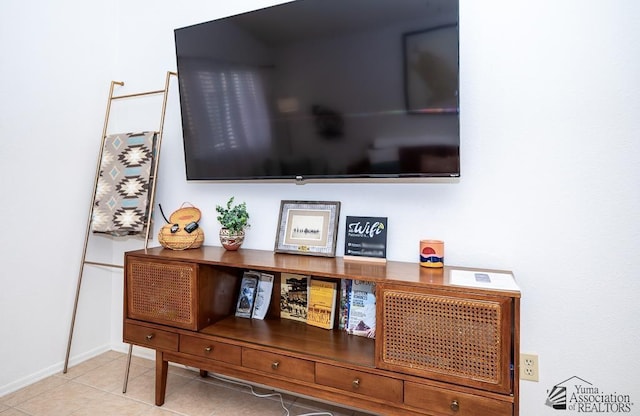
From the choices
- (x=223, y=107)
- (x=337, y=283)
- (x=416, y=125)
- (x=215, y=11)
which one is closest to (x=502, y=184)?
(x=416, y=125)

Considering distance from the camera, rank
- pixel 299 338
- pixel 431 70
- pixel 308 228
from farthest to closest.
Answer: pixel 308 228, pixel 299 338, pixel 431 70

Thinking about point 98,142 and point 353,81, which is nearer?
point 353,81

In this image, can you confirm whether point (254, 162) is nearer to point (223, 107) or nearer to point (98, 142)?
point (223, 107)

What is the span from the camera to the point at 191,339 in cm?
162

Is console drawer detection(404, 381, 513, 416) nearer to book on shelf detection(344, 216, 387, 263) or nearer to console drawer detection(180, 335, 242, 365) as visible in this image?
book on shelf detection(344, 216, 387, 263)

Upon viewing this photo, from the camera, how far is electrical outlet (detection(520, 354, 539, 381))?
56.0 inches

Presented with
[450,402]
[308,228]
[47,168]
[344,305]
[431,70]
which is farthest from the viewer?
[47,168]

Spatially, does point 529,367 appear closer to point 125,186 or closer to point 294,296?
point 294,296

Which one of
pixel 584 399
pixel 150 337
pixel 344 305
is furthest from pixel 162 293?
pixel 584 399

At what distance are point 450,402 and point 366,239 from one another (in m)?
0.70

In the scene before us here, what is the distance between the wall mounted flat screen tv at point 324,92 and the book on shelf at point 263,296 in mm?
521

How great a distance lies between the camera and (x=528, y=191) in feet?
4.66

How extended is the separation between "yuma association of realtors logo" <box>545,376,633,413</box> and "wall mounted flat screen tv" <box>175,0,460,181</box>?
0.95 m

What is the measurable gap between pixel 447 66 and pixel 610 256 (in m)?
0.94
